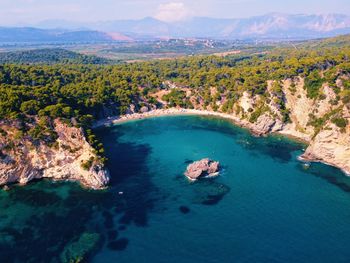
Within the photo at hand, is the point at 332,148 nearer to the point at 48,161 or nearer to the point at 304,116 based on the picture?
the point at 304,116

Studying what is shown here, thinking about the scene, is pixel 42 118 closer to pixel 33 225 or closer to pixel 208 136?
pixel 33 225

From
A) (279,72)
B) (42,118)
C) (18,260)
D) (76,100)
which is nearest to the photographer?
(18,260)

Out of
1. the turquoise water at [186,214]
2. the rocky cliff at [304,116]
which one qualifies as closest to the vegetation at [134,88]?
the rocky cliff at [304,116]

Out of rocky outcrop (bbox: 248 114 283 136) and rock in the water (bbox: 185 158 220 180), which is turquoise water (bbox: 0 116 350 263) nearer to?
rock in the water (bbox: 185 158 220 180)

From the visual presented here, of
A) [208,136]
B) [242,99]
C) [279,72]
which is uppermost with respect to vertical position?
[279,72]

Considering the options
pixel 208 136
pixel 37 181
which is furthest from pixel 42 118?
pixel 208 136

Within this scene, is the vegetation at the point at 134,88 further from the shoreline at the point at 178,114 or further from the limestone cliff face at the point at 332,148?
the shoreline at the point at 178,114
